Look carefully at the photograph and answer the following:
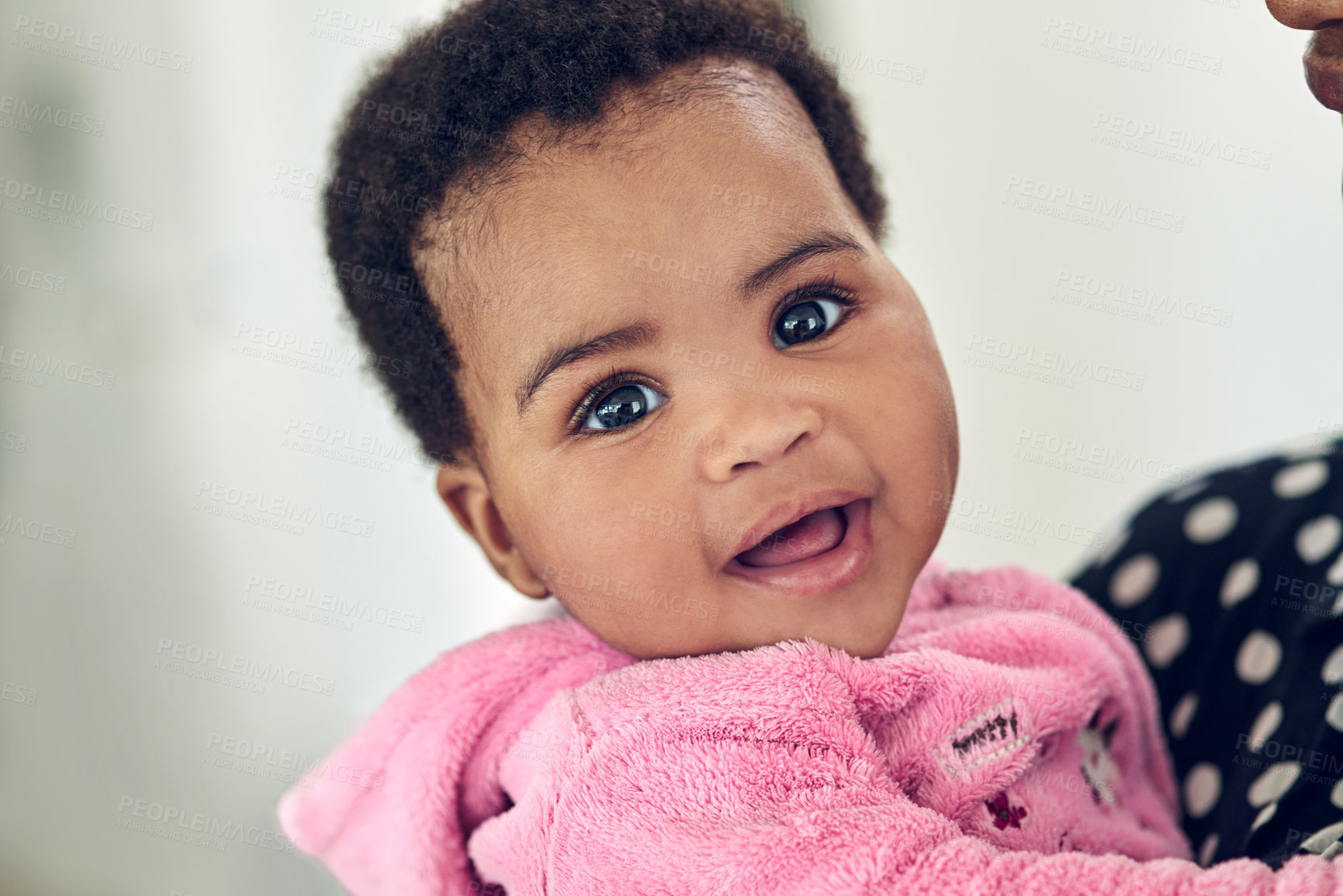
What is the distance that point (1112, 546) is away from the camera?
1211 millimetres

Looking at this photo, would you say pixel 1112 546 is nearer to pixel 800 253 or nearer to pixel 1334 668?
pixel 1334 668

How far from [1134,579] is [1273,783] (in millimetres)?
333

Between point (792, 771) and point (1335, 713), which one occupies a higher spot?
point (792, 771)

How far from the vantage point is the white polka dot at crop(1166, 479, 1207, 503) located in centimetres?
115

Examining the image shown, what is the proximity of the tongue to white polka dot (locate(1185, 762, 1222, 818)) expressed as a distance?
1.56ft

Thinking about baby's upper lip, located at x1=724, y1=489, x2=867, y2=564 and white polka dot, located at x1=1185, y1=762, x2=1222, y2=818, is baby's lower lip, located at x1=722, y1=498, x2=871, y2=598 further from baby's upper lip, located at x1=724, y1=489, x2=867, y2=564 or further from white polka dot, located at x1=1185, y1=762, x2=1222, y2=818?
→ white polka dot, located at x1=1185, y1=762, x2=1222, y2=818

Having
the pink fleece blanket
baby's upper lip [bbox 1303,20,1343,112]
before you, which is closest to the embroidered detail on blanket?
the pink fleece blanket

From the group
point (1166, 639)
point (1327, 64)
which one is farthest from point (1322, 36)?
point (1166, 639)

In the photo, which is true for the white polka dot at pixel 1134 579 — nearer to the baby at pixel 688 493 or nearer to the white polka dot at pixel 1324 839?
the baby at pixel 688 493

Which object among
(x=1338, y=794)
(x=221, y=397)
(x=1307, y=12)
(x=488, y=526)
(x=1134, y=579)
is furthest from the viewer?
(x=221, y=397)

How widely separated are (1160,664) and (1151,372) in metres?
0.98

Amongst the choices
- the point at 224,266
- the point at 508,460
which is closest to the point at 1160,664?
the point at 508,460

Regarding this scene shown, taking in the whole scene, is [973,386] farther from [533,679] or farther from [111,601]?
[111,601]

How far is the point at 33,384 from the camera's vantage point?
1.26 metres
